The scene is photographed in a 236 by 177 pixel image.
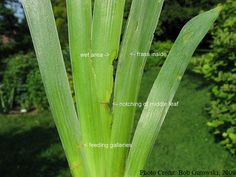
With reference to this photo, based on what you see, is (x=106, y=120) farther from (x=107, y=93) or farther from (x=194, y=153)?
(x=194, y=153)

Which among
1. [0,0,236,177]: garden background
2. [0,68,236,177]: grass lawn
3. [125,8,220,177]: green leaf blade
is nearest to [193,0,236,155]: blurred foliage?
[0,0,236,177]: garden background

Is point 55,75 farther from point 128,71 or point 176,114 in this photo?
point 176,114

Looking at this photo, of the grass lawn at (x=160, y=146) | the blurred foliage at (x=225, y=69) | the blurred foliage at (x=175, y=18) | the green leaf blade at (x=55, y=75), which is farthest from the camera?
the grass lawn at (x=160, y=146)

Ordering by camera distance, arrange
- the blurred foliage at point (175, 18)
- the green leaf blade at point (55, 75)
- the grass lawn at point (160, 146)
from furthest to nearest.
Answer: the grass lawn at point (160, 146), the blurred foliage at point (175, 18), the green leaf blade at point (55, 75)

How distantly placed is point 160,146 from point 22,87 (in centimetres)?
511

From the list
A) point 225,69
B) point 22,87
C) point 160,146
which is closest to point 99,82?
point 225,69

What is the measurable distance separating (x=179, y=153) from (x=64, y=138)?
167 inches

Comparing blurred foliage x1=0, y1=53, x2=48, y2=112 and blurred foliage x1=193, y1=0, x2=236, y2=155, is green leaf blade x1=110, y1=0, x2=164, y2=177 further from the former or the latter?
blurred foliage x1=0, y1=53, x2=48, y2=112

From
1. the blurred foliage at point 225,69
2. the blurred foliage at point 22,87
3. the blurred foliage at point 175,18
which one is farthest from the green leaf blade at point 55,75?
the blurred foliage at point 22,87

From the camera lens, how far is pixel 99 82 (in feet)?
1.82

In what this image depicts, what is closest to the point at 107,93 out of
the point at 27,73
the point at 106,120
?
the point at 106,120

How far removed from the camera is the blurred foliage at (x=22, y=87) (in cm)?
892

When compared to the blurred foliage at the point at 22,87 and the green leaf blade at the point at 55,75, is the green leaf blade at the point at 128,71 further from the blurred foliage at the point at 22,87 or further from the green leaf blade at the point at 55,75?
the blurred foliage at the point at 22,87

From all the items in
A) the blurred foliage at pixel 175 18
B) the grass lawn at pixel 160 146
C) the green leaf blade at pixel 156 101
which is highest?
the green leaf blade at pixel 156 101
